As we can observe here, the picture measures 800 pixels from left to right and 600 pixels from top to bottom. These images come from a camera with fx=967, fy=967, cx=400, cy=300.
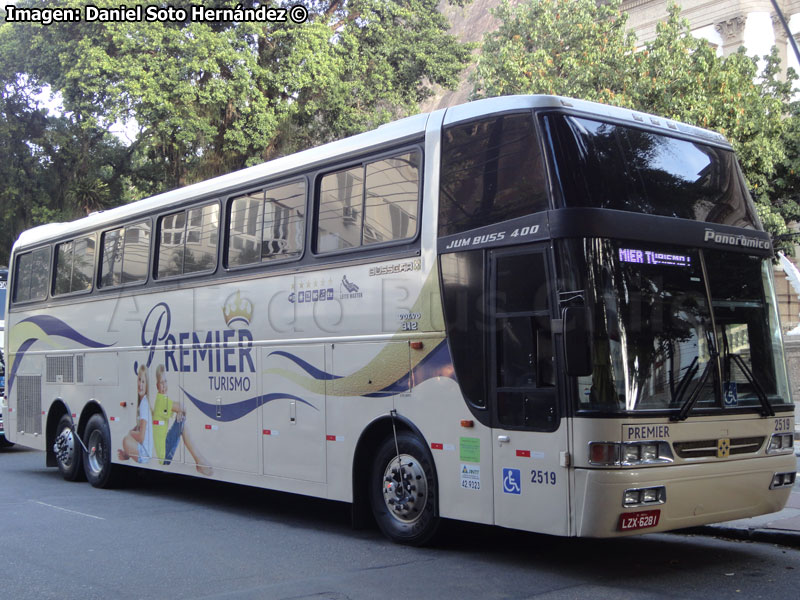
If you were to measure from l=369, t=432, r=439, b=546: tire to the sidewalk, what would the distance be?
268 centimetres

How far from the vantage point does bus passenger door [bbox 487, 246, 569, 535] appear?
7133mm

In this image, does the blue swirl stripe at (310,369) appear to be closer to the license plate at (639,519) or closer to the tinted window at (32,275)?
the license plate at (639,519)

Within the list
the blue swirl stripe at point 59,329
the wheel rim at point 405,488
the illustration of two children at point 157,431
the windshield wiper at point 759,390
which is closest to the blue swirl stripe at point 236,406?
the illustration of two children at point 157,431

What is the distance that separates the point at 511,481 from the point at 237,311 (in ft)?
15.2

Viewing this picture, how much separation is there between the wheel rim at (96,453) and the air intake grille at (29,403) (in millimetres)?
1857

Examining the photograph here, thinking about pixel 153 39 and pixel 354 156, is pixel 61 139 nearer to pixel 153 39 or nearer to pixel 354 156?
pixel 153 39

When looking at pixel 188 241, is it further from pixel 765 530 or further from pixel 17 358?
pixel 765 530

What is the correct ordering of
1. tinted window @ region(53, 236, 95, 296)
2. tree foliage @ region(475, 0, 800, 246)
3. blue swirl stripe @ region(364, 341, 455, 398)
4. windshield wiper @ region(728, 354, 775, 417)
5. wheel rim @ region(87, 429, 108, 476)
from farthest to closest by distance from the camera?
tree foliage @ region(475, 0, 800, 246)
tinted window @ region(53, 236, 95, 296)
wheel rim @ region(87, 429, 108, 476)
blue swirl stripe @ region(364, 341, 455, 398)
windshield wiper @ region(728, 354, 775, 417)

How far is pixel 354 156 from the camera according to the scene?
950 cm

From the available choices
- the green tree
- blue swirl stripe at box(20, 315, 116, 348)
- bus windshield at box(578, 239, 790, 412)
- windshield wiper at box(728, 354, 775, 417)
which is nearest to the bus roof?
bus windshield at box(578, 239, 790, 412)

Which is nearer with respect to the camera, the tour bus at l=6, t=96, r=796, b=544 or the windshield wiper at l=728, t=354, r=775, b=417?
the tour bus at l=6, t=96, r=796, b=544

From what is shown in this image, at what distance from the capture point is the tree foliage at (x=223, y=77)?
87.5ft

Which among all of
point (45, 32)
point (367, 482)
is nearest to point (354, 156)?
point (367, 482)

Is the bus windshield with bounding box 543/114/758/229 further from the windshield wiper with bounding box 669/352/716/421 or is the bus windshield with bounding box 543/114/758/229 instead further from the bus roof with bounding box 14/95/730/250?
the windshield wiper with bounding box 669/352/716/421
